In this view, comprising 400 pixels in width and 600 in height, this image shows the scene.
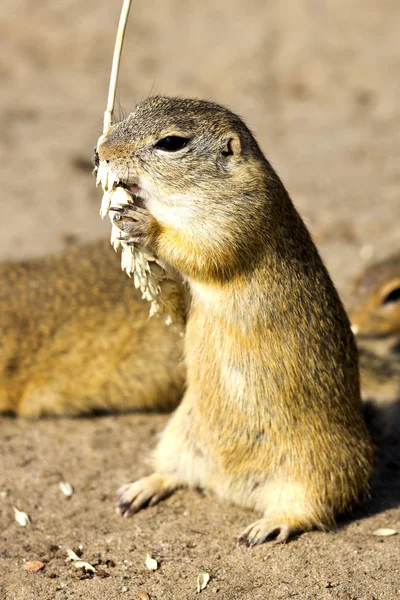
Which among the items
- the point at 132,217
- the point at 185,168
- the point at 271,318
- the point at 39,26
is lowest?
the point at 271,318

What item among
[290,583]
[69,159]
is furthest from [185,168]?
[69,159]

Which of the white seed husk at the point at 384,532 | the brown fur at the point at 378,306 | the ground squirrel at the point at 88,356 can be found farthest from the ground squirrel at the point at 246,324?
the brown fur at the point at 378,306

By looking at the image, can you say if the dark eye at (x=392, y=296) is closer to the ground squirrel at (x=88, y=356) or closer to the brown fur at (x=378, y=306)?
the brown fur at (x=378, y=306)

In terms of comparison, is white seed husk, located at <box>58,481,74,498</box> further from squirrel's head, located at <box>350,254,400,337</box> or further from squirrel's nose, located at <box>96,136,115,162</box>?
squirrel's head, located at <box>350,254,400,337</box>

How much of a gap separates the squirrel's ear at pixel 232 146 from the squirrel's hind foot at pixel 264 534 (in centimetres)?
187

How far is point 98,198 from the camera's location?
28.6ft

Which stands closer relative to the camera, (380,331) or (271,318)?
(271,318)

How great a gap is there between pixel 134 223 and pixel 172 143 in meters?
0.41

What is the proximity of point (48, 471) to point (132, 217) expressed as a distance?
198 cm

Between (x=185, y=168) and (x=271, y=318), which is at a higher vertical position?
(x=185, y=168)

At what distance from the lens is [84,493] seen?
16.4 ft

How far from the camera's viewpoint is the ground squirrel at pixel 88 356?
5.98m

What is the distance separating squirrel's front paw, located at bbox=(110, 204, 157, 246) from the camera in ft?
13.0

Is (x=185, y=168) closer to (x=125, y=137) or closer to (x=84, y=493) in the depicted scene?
(x=125, y=137)
